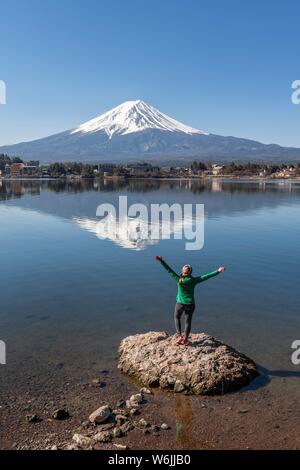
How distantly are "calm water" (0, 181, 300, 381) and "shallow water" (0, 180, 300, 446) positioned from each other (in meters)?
0.03

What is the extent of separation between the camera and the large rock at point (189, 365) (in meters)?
9.80

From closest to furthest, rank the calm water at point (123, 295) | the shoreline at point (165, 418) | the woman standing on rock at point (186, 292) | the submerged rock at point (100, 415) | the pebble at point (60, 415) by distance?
the shoreline at point (165, 418)
the submerged rock at point (100, 415)
the pebble at point (60, 415)
the woman standing on rock at point (186, 292)
the calm water at point (123, 295)

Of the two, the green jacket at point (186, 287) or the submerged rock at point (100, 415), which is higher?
the green jacket at point (186, 287)

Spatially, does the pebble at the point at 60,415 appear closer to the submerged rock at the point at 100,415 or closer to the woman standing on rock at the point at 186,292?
the submerged rock at the point at 100,415

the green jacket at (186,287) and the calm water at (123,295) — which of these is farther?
the calm water at (123,295)

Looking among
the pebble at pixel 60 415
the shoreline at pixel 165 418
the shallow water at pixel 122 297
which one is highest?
the shallow water at pixel 122 297

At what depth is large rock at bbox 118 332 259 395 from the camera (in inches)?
386

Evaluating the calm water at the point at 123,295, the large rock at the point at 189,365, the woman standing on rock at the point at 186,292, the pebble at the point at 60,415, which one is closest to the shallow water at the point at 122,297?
the calm water at the point at 123,295

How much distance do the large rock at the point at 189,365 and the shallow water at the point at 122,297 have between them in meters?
0.76

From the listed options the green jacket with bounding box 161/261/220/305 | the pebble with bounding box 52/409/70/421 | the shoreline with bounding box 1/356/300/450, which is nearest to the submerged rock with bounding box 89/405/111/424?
the shoreline with bounding box 1/356/300/450

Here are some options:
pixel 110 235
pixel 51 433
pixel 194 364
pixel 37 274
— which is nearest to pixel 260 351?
pixel 194 364

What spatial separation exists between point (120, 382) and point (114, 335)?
9.19 feet

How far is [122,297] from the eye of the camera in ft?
55.1
